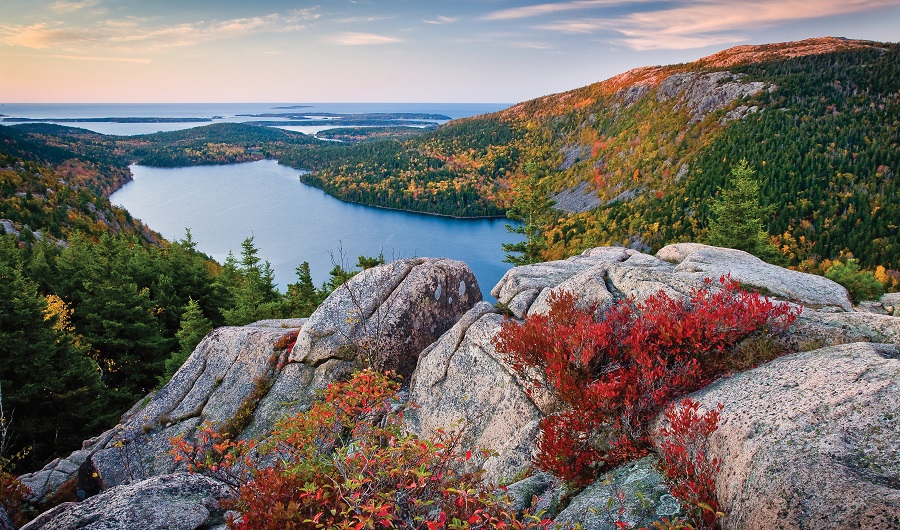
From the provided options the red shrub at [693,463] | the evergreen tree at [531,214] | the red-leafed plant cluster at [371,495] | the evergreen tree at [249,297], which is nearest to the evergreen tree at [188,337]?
the evergreen tree at [249,297]

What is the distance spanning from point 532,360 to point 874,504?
5586 millimetres

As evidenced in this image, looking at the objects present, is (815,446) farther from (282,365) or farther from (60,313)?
(60,313)

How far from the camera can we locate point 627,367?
8.19 meters

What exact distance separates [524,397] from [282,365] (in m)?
10.7

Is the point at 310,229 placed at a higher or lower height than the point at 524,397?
lower

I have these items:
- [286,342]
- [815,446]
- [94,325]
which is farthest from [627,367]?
[94,325]

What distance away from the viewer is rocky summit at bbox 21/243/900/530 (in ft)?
17.0

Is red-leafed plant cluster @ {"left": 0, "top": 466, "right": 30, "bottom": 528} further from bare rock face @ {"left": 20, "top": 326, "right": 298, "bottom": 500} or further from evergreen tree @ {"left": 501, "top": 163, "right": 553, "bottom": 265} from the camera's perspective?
evergreen tree @ {"left": 501, "top": 163, "right": 553, "bottom": 265}

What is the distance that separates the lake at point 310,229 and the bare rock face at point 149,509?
7974 cm

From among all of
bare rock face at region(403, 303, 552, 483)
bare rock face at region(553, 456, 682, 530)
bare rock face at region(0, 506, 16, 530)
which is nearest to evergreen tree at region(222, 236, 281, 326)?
bare rock face at region(403, 303, 552, 483)

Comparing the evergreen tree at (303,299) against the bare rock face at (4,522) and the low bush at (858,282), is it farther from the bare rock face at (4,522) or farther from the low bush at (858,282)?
the low bush at (858,282)

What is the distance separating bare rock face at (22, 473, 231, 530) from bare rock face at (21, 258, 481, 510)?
7.47m

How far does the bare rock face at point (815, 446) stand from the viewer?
467cm

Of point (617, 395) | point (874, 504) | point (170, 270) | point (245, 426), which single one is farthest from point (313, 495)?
point (170, 270)
